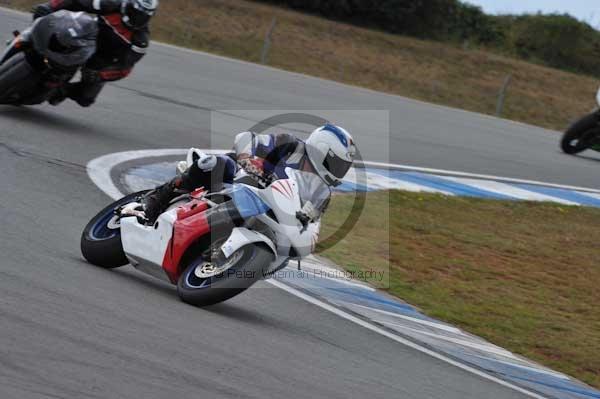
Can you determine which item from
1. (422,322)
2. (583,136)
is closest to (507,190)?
(583,136)

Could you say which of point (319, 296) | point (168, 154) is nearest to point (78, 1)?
point (168, 154)

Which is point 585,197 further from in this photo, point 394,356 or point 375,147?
point 394,356

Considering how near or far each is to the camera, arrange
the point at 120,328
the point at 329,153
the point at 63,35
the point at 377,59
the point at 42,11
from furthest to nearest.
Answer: the point at 377,59
the point at 42,11
the point at 63,35
the point at 329,153
the point at 120,328

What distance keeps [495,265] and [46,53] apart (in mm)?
4861

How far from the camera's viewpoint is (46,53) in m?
11.2

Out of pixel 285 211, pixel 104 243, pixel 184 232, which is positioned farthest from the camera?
pixel 104 243

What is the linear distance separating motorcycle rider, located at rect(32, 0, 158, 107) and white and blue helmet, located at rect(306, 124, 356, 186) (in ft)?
16.9

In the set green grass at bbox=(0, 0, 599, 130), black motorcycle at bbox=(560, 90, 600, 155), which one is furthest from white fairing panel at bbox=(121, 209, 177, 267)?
green grass at bbox=(0, 0, 599, 130)

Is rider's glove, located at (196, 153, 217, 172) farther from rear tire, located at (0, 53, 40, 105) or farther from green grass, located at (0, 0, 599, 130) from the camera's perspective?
green grass, located at (0, 0, 599, 130)

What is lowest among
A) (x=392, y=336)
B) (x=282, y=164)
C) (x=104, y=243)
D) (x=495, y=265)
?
(x=495, y=265)

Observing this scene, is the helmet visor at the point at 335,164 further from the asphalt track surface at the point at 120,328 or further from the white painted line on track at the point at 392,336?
the white painted line on track at the point at 392,336

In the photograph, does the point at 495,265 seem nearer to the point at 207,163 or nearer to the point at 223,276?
the point at 207,163

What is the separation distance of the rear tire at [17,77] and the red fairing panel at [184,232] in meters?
4.97

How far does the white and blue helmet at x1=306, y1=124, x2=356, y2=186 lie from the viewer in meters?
6.86
